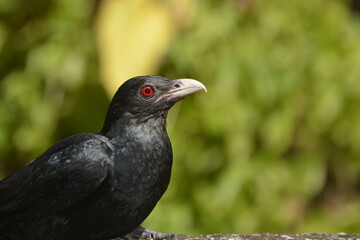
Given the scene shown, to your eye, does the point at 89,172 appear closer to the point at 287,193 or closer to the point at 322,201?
the point at 287,193

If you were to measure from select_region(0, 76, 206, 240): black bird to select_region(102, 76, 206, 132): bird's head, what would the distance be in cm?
1

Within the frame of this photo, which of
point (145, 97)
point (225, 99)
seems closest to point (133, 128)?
point (145, 97)

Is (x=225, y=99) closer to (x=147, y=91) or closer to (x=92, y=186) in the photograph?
(x=147, y=91)

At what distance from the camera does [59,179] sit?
3432 millimetres

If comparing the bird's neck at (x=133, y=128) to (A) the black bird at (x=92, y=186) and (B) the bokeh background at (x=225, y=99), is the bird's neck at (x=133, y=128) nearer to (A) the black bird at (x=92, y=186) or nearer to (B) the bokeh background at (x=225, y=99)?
(A) the black bird at (x=92, y=186)

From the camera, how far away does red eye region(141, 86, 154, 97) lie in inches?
144

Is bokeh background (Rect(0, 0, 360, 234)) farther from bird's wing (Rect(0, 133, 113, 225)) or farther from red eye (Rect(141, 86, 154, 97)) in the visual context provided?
bird's wing (Rect(0, 133, 113, 225))

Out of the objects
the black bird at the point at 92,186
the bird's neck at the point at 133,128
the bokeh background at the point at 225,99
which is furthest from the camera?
the bokeh background at the point at 225,99

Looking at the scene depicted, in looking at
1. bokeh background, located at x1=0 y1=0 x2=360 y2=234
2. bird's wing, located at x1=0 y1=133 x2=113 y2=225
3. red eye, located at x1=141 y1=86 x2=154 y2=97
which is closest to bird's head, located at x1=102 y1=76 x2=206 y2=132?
red eye, located at x1=141 y1=86 x2=154 y2=97

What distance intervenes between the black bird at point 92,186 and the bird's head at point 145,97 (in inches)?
0.5

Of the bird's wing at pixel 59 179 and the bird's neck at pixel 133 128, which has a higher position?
the bird's neck at pixel 133 128

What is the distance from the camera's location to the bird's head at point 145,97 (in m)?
3.63

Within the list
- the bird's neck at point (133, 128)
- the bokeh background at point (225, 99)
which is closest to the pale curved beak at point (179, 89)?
the bird's neck at point (133, 128)

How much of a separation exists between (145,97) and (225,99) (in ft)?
6.16
